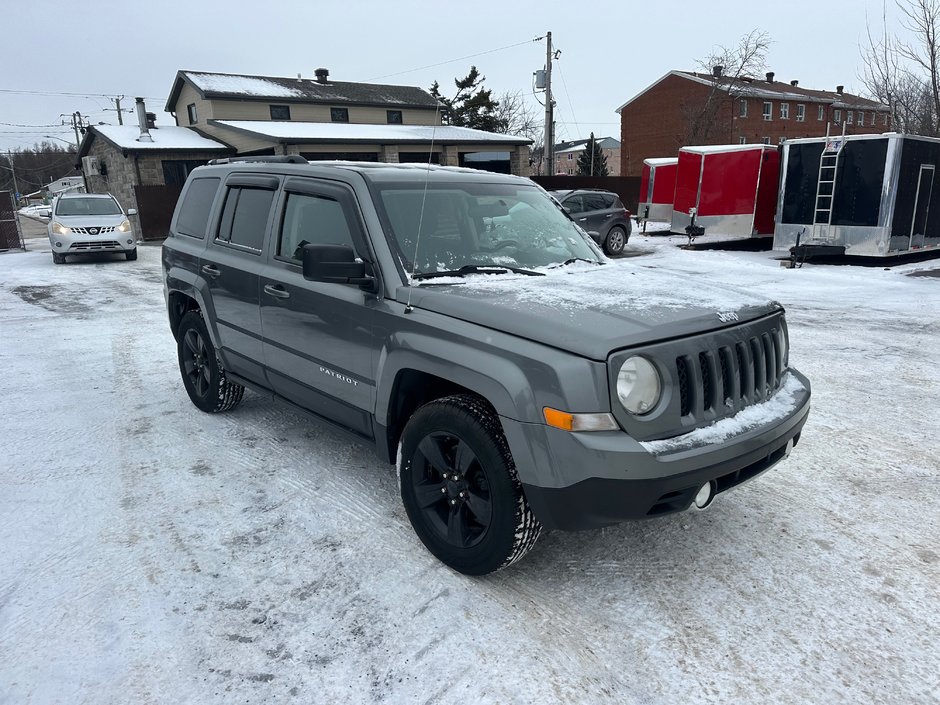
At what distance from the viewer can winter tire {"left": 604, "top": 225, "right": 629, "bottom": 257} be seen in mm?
17062

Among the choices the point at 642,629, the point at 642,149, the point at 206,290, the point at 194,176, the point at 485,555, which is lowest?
the point at 642,629

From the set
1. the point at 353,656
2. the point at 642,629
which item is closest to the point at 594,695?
the point at 642,629

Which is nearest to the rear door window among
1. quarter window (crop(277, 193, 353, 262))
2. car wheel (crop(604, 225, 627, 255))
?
quarter window (crop(277, 193, 353, 262))

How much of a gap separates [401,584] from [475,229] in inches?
78.4

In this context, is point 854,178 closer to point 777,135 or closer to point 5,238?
point 5,238

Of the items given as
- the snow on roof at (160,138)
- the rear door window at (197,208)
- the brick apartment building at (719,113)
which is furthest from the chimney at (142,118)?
the brick apartment building at (719,113)

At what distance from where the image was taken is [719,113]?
4853 centimetres

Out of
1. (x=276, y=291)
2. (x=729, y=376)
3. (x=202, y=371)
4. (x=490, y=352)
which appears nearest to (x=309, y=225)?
(x=276, y=291)

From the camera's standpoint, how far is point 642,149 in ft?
179

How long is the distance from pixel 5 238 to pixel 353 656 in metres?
25.1

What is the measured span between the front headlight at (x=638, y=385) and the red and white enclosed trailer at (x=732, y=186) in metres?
15.7

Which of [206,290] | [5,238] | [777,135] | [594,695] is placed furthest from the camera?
[777,135]

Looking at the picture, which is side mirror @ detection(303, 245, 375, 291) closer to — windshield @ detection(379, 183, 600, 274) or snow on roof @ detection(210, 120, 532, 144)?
windshield @ detection(379, 183, 600, 274)

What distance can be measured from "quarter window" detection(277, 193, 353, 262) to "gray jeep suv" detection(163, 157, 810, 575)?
0.01 m
